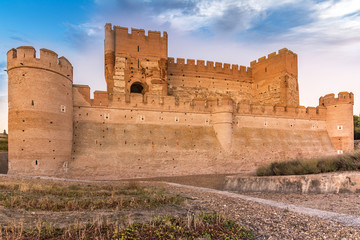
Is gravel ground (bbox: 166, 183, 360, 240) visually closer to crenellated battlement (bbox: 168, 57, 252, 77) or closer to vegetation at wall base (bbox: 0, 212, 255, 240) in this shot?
vegetation at wall base (bbox: 0, 212, 255, 240)

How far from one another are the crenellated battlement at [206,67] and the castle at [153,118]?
130 millimetres

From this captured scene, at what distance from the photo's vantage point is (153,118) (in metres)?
19.6

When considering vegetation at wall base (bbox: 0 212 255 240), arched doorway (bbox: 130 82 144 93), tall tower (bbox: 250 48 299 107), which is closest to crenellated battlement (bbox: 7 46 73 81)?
arched doorway (bbox: 130 82 144 93)

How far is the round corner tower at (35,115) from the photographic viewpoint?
1441cm

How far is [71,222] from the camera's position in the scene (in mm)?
4816

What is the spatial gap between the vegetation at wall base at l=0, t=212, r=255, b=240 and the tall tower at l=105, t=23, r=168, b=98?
2019 centimetres

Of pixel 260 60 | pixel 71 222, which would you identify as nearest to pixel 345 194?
pixel 71 222

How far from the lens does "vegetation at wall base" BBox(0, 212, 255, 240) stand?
402 centimetres

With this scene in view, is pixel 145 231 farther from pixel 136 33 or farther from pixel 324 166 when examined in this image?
pixel 136 33

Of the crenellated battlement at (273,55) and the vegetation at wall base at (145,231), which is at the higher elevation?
the crenellated battlement at (273,55)

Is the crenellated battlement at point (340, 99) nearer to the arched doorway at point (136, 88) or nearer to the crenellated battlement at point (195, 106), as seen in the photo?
the crenellated battlement at point (195, 106)

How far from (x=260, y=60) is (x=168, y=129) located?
19521 millimetres

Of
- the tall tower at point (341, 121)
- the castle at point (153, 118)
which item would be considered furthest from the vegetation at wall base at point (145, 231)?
the tall tower at point (341, 121)

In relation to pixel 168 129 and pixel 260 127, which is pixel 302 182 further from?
pixel 260 127
